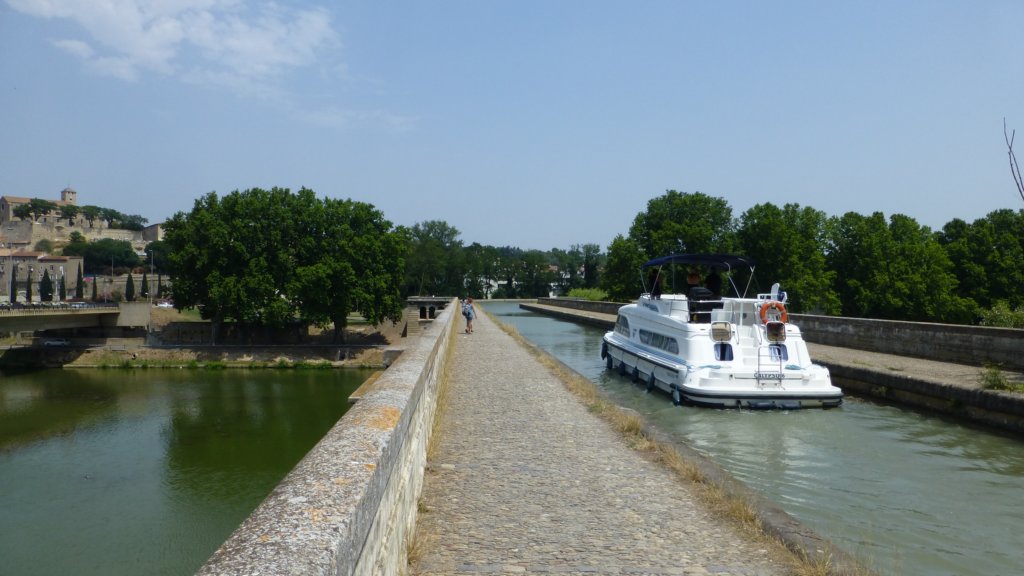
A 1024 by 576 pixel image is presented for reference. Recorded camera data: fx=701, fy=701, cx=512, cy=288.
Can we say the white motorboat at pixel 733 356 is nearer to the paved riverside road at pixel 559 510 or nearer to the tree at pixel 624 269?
the paved riverside road at pixel 559 510

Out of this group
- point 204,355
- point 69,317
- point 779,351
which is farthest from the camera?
point 204,355

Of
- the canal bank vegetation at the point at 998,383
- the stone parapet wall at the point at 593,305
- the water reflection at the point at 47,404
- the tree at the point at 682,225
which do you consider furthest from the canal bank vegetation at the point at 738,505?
the tree at the point at 682,225

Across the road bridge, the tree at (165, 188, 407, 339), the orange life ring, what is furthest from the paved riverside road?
the road bridge

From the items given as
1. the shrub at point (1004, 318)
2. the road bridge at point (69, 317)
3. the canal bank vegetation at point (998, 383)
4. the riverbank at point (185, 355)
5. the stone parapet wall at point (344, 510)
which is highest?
the shrub at point (1004, 318)

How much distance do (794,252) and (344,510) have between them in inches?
2165

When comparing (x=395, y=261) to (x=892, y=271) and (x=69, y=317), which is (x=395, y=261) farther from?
(x=892, y=271)

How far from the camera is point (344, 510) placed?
111 inches

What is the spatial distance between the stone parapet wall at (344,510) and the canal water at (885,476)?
3.97 meters

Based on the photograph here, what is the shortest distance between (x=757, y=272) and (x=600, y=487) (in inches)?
2026

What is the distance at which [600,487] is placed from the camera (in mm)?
7074

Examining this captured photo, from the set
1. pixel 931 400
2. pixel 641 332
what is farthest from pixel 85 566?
pixel 931 400

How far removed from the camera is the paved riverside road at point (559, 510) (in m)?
5.08

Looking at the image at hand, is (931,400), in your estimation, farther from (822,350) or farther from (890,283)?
(890,283)

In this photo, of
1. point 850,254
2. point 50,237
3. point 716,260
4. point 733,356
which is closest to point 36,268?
point 50,237
